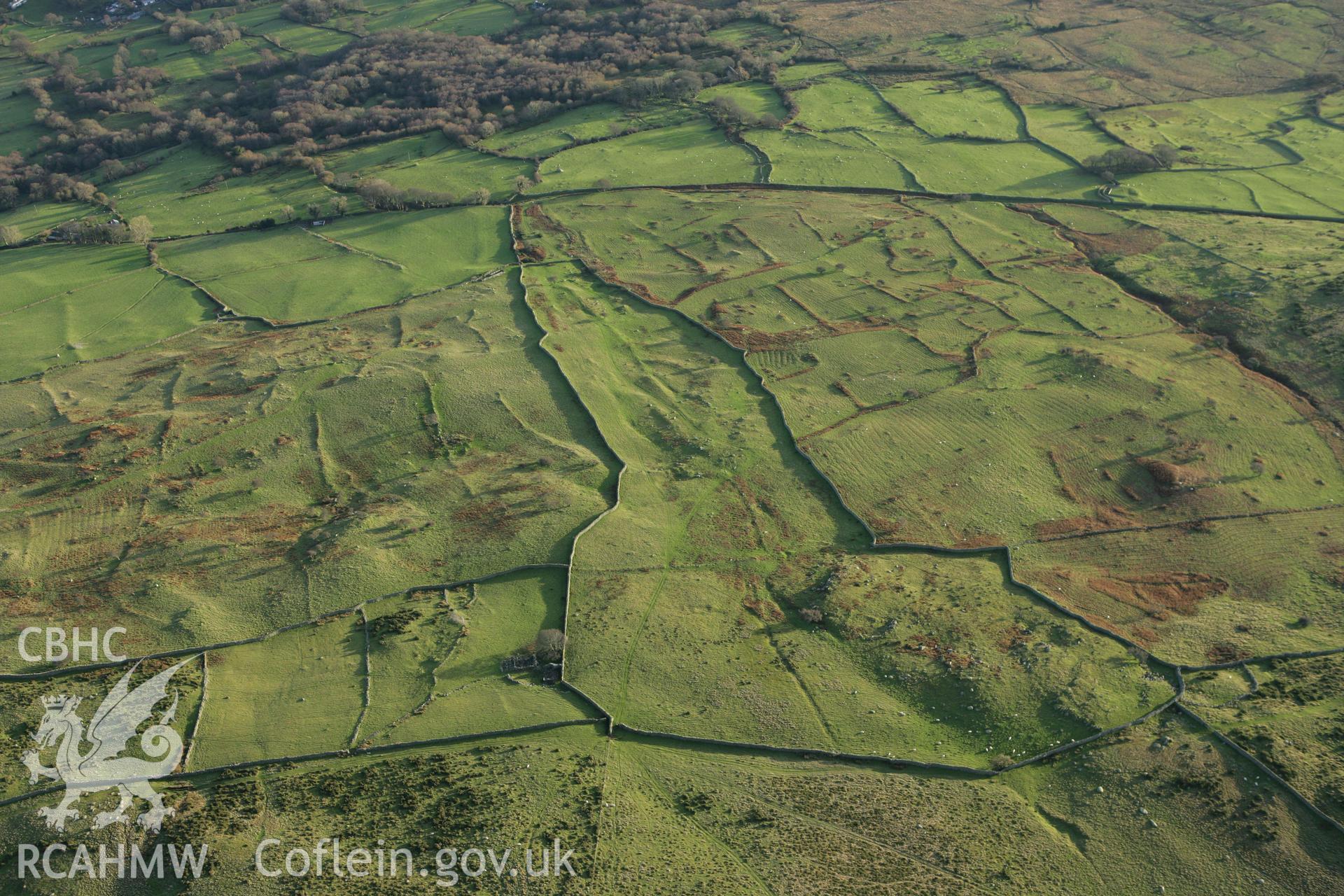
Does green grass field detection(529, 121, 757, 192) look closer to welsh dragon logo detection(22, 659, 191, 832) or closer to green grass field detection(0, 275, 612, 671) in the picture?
green grass field detection(0, 275, 612, 671)

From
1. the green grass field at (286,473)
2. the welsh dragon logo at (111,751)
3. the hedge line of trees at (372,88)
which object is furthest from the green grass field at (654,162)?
the welsh dragon logo at (111,751)

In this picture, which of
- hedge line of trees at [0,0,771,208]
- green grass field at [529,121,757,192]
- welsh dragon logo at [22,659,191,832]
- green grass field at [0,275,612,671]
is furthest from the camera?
hedge line of trees at [0,0,771,208]

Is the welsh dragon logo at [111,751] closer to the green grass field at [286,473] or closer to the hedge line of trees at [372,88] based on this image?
the green grass field at [286,473]

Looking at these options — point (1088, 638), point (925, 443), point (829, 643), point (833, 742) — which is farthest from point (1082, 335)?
point (833, 742)

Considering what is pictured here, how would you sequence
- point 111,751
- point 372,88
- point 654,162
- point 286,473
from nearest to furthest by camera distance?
point 111,751, point 286,473, point 654,162, point 372,88

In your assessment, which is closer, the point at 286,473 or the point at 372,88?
the point at 286,473

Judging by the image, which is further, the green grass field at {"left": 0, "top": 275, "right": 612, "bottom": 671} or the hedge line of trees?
the hedge line of trees

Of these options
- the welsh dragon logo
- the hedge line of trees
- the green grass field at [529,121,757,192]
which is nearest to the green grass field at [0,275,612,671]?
the welsh dragon logo

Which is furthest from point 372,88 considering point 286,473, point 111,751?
point 111,751

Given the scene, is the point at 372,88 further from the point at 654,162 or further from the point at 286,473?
the point at 286,473
